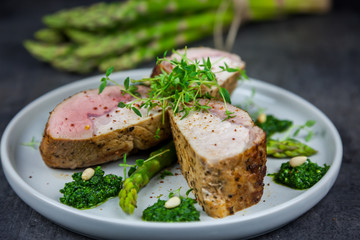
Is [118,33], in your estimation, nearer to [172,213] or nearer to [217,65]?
[217,65]

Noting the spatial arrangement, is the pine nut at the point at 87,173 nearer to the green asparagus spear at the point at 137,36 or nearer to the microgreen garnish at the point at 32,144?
the microgreen garnish at the point at 32,144

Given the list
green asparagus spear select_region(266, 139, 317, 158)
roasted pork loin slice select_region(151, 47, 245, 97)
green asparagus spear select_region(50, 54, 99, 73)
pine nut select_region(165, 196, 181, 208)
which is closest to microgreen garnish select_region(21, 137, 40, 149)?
roasted pork loin slice select_region(151, 47, 245, 97)

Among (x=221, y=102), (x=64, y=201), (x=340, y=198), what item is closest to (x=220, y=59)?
(x=221, y=102)

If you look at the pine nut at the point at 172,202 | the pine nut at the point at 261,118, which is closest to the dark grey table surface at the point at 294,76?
the pine nut at the point at 172,202

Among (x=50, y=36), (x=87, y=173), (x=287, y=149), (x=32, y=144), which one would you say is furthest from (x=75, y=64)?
(x=287, y=149)

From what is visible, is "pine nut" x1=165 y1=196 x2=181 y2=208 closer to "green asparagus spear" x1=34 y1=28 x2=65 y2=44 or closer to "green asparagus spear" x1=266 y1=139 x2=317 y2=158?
"green asparagus spear" x1=266 y1=139 x2=317 y2=158

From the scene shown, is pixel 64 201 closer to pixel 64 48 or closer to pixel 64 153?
pixel 64 153
